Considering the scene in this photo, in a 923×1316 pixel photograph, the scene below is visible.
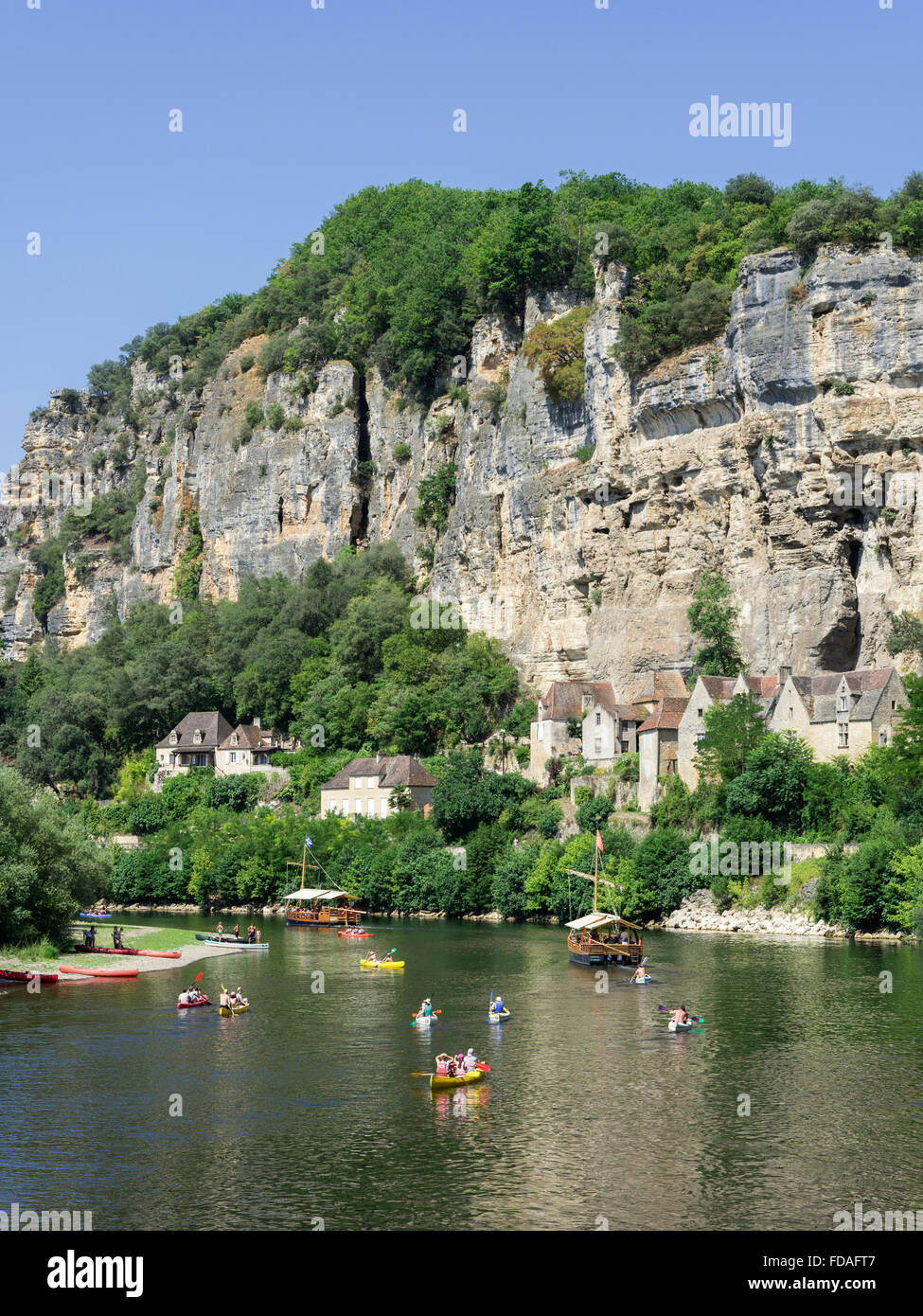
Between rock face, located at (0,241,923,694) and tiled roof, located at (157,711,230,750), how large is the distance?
18.0 metres

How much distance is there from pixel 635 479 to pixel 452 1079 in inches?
2285

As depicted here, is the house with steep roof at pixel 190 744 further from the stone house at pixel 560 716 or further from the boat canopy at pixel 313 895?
the stone house at pixel 560 716

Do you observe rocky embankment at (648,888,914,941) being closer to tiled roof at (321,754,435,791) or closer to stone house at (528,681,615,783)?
stone house at (528,681,615,783)

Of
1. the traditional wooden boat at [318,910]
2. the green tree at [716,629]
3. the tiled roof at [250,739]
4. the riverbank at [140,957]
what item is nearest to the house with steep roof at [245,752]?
the tiled roof at [250,739]

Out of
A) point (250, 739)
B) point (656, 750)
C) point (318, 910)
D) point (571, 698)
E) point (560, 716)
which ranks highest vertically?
point (571, 698)

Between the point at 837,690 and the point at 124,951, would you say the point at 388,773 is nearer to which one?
the point at 837,690

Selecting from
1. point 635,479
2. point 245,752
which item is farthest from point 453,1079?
point 245,752

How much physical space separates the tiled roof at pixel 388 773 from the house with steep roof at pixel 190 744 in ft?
48.0

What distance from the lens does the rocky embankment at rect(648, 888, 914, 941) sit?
198 ft

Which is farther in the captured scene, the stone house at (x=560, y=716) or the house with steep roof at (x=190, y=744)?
the house with steep roof at (x=190, y=744)

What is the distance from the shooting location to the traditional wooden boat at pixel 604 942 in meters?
53.5

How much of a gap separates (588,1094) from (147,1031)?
1404 centimetres

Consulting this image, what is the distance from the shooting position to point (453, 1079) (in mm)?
33156
